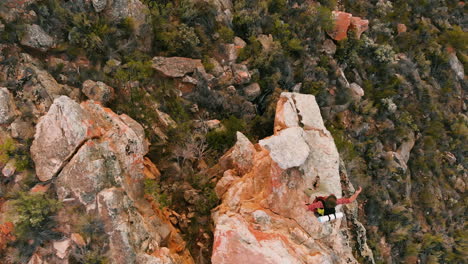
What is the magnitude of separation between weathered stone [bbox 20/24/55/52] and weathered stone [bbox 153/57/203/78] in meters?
4.62

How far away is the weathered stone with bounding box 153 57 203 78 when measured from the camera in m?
14.7

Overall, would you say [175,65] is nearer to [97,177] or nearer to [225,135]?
[225,135]

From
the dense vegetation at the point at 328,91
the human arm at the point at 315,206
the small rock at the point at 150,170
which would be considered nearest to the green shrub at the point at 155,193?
the dense vegetation at the point at 328,91

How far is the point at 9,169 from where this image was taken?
9844mm

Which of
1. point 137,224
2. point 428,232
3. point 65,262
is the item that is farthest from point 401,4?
point 65,262

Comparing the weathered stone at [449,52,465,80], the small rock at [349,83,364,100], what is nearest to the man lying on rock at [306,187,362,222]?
the small rock at [349,83,364,100]

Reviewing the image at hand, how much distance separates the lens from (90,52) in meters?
13.4

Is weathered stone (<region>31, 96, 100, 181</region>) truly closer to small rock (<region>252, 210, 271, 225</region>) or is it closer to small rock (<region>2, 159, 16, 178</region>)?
small rock (<region>2, 159, 16, 178</region>)

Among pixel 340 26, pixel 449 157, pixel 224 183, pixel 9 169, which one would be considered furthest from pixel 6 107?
pixel 449 157

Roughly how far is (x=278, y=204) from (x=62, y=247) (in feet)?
26.3

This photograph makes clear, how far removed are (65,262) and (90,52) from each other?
9048 millimetres

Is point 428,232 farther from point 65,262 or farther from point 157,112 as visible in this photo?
point 65,262

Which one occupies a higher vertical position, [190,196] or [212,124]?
[212,124]

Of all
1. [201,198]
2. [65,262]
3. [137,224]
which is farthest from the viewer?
[201,198]
